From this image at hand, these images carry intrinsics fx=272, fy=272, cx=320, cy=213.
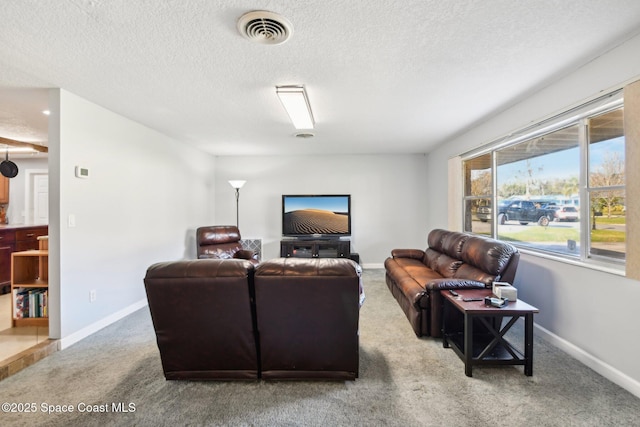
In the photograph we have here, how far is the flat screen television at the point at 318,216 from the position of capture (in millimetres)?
5504

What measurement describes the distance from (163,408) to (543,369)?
275cm

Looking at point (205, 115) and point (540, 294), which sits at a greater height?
point (205, 115)

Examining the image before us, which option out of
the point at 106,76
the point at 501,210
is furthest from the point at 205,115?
the point at 501,210

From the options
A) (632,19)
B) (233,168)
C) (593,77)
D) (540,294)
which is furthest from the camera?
(233,168)

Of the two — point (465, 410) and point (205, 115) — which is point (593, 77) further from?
point (205, 115)

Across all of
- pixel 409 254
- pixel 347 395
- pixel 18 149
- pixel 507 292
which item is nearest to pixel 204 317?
pixel 347 395

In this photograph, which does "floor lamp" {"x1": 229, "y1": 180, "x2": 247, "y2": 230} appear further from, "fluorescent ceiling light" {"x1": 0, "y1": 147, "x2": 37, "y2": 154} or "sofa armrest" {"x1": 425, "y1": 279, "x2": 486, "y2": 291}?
"sofa armrest" {"x1": 425, "y1": 279, "x2": 486, "y2": 291}

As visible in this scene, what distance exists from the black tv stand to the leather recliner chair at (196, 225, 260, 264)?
92 cm

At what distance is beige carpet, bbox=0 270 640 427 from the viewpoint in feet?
5.34

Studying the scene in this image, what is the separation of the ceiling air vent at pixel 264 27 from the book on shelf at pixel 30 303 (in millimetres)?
3216

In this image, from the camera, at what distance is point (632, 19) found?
1632 millimetres

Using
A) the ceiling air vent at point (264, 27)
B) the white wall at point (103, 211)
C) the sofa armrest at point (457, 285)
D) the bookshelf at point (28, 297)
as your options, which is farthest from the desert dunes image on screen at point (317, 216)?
the ceiling air vent at point (264, 27)

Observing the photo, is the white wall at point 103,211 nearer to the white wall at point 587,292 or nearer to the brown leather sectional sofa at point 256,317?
the brown leather sectional sofa at point 256,317

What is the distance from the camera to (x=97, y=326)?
2.87 meters
